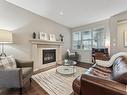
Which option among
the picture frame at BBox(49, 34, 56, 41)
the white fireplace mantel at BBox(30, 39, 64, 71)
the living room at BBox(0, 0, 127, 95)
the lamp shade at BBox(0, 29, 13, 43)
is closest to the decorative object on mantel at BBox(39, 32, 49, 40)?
the living room at BBox(0, 0, 127, 95)

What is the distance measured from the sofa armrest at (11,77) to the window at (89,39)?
4439 millimetres

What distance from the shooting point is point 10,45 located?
11.3 ft

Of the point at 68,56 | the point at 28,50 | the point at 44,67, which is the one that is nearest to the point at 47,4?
the point at 28,50

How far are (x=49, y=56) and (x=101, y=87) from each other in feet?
13.5

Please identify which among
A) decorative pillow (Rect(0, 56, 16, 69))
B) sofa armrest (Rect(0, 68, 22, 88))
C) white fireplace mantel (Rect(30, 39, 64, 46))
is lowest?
sofa armrest (Rect(0, 68, 22, 88))

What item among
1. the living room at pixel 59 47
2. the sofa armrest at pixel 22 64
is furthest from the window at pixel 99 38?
the sofa armrest at pixel 22 64

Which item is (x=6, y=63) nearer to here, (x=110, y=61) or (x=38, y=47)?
(x=38, y=47)

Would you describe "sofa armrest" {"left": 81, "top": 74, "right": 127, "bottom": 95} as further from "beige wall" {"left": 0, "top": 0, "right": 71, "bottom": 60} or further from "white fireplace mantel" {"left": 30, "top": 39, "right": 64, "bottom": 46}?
"white fireplace mantel" {"left": 30, "top": 39, "right": 64, "bottom": 46}

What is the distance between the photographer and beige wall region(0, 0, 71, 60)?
131 inches

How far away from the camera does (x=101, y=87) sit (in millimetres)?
1046

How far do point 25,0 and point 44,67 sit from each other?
9.71 ft

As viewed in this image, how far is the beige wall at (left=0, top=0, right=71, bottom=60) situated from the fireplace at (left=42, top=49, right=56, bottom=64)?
2.85 ft

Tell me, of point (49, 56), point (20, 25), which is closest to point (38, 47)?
Answer: point (49, 56)

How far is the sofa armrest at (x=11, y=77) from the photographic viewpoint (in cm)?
199
